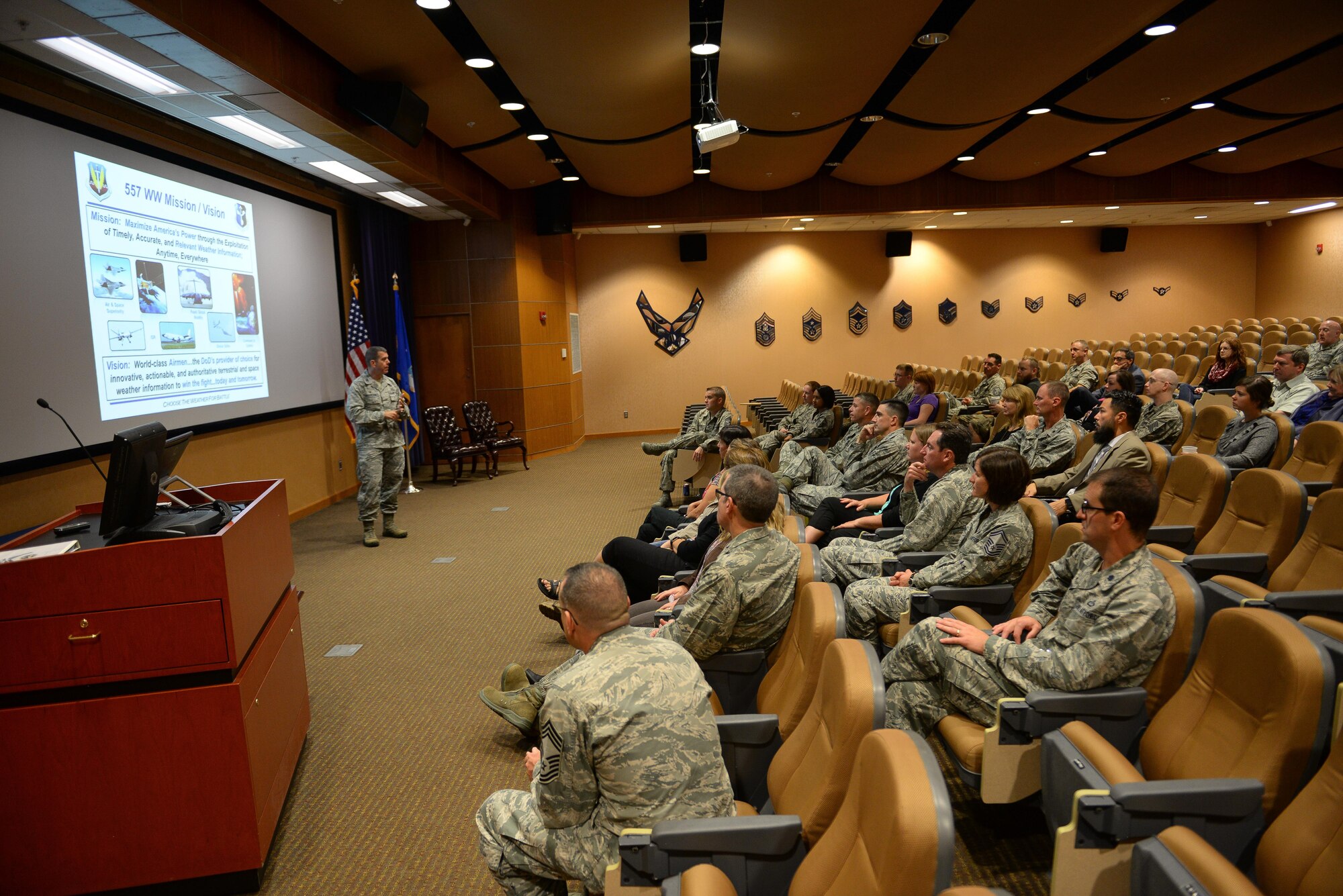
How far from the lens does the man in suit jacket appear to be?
13.6ft

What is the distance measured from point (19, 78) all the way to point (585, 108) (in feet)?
14.1

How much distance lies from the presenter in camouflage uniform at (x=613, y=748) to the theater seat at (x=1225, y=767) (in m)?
0.78

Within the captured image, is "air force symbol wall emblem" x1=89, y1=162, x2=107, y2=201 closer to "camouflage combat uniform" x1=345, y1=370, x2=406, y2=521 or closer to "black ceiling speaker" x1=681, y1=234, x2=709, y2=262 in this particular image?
"camouflage combat uniform" x1=345, y1=370, x2=406, y2=521

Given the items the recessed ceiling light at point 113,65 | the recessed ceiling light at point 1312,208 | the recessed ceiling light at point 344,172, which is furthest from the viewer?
the recessed ceiling light at point 1312,208

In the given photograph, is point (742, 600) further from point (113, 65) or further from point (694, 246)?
point (694, 246)

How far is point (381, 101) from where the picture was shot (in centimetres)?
596

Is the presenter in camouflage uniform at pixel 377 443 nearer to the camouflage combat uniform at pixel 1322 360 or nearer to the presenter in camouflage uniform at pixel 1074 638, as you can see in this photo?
the presenter in camouflage uniform at pixel 1074 638

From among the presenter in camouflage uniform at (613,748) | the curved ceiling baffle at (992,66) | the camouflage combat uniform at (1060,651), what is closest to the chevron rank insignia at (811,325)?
the curved ceiling baffle at (992,66)

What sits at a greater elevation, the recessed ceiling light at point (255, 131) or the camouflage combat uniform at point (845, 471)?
the recessed ceiling light at point (255, 131)

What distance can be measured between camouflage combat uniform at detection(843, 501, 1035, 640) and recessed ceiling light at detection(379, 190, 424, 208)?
7199 mm

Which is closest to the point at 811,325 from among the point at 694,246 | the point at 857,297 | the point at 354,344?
the point at 857,297

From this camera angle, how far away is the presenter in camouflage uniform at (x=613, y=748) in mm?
1673

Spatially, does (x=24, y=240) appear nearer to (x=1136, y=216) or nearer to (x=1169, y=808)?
(x=1169, y=808)

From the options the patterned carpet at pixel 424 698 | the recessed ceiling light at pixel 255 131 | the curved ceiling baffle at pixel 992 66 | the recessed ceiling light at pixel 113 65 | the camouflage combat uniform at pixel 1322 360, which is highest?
the curved ceiling baffle at pixel 992 66
